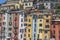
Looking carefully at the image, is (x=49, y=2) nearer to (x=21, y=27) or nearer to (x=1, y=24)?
(x=21, y=27)

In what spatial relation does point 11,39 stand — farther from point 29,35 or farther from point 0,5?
point 0,5

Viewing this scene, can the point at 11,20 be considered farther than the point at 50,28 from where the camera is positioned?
Yes

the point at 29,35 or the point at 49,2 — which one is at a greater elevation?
the point at 49,2

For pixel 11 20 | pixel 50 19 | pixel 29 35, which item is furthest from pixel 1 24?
pixel 50 19

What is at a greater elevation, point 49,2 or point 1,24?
point 49,2

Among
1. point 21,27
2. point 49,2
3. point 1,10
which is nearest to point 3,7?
point 1,10

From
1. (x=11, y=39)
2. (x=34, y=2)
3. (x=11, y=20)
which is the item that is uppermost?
(x=34, y=2)

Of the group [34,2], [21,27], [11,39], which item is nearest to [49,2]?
[34,2]

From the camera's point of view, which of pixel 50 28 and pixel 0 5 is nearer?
pixel 50 28
